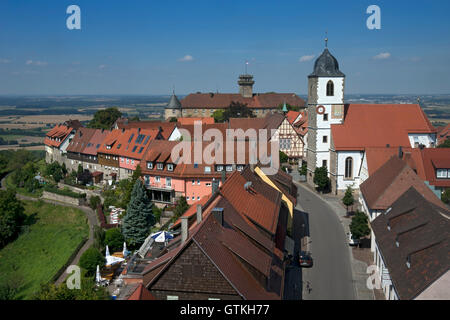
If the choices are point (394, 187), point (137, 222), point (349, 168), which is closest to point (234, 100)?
point (349, 168)

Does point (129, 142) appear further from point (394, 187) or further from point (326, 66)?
point (394, 187)

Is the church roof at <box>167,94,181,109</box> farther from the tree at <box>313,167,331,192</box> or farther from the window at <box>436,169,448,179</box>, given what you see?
the window at <box>436,169,448,179</box>

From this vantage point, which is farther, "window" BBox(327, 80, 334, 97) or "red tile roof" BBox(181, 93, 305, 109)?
"red tile roof" BBox(181, 93, 305, 109)

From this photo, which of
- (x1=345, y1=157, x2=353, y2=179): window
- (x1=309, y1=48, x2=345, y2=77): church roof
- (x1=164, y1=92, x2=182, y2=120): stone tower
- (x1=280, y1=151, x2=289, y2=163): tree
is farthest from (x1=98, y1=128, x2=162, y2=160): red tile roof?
(x1=164, y1=92, x2=182, y2=120): stone tower

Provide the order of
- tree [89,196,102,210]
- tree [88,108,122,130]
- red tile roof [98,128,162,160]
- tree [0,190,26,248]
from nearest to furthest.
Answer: tree [0,190,26,248], tree [89,196,102,210], red tile roof [98,128,162,160], tree [88,108,122,130]
